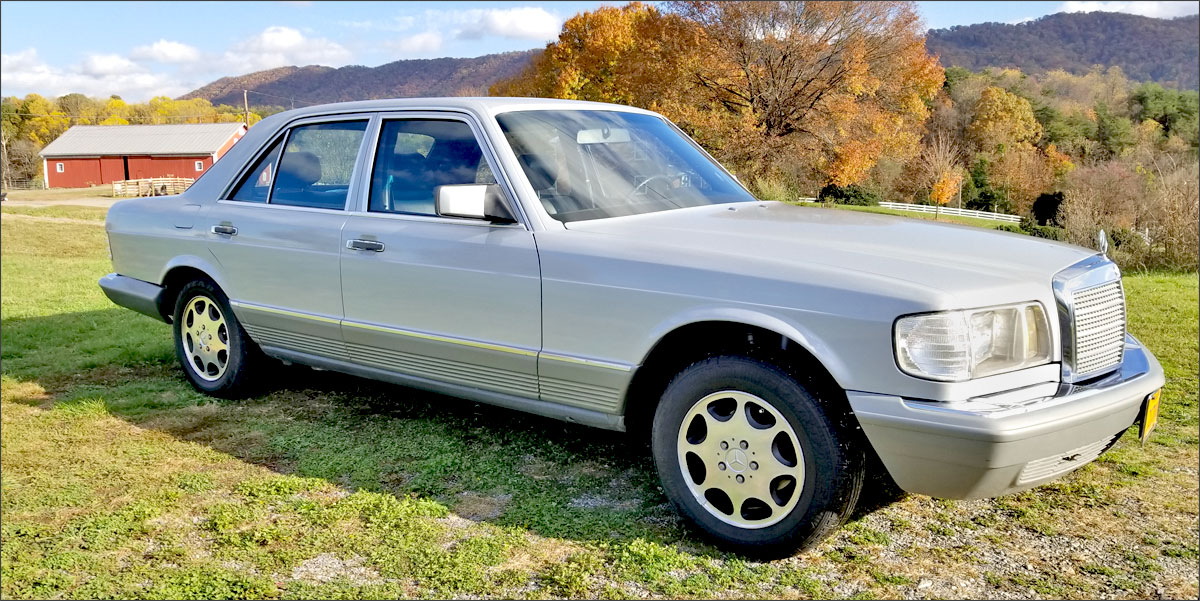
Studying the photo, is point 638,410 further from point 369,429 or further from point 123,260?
point 123,260

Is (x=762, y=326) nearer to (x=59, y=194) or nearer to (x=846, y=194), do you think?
(x=846, y=194)

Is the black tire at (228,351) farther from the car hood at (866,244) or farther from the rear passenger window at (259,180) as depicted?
the car hood at (866,244)

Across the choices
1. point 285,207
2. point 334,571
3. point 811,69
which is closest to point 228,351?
point 285,207

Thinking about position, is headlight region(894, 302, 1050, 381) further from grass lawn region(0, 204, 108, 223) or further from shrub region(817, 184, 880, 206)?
shrub region(817, 184, 880, 206)

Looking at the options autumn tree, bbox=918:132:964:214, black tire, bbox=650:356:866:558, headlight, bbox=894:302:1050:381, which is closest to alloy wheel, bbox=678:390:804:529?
black tire, bbox=650:356:866:558

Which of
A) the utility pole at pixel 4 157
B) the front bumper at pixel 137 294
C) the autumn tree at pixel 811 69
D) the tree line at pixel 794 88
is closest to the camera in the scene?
the front bumper at pixel 137 294

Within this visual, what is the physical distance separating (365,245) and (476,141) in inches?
29.8

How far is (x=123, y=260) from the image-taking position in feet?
19.0

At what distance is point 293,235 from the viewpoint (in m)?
4.68

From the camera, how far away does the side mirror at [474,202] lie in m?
3.70

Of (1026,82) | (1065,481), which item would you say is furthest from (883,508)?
(1026,82)

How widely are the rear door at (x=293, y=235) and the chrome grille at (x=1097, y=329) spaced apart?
327 cm

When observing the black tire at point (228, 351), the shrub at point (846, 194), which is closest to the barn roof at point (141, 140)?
the shrub at point (846, 194)

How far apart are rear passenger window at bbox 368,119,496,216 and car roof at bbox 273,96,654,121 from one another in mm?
90
